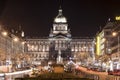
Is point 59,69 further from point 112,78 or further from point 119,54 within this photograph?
point 119,54

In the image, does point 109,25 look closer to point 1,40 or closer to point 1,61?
point 1,40

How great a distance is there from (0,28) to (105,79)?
304 feet

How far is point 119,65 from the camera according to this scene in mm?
95938

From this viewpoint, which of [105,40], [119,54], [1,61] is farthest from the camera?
[105,40]

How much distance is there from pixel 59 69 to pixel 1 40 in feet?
331

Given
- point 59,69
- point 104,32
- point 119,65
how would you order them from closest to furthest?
point 59,69 → point 119,65 → point 104,32

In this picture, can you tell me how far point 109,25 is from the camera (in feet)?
619

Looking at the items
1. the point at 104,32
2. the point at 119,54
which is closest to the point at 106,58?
the point at 119,54

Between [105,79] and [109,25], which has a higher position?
[109,25]

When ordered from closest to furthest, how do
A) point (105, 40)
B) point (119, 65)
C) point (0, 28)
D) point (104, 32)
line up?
point (119, 65)
point (0, 28)
point (105, 40)
point (104, 32)

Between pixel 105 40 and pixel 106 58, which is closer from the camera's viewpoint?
pixel 106 58

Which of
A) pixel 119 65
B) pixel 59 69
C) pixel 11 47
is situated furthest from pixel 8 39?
pixel 59 69

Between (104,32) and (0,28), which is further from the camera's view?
(104,32)

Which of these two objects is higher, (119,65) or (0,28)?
(0,28)
